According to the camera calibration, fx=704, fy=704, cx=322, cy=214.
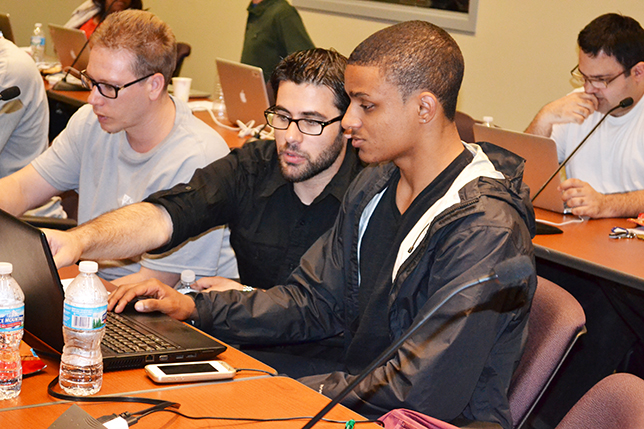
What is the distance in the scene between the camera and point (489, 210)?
4.47 ft

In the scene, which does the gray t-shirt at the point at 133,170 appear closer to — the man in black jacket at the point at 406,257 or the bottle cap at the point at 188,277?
the bottle cap at the point at 188,277

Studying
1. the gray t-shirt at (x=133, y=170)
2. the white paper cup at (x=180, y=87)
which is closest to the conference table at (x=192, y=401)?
the gray t-shirt at (x=133, y=170)

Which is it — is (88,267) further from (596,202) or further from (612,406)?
(596,202)

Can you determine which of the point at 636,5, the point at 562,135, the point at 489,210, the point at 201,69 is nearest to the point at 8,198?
the point at 489,210

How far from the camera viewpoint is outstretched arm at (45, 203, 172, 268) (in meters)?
1.54

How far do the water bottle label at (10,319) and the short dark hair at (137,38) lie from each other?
124cm

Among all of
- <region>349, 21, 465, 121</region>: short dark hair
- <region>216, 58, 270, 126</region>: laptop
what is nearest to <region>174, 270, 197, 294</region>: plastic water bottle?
<region>349, 21, 465, 121</region>: short dark hair

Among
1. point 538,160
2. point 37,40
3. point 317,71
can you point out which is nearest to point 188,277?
point 317,71

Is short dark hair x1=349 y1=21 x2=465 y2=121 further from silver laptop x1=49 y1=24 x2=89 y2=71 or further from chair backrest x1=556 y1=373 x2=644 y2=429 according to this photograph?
silver laptop x1=49 y1=24 x2=89 y2=71

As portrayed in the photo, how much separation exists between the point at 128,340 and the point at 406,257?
0.57 meters

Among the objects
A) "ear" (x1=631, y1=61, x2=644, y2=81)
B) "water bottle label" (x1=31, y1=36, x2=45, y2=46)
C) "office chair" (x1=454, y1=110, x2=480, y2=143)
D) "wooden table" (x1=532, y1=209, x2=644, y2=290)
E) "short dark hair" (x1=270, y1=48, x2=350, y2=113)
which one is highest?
"short dark hair" (x1=270, y1=48, x2=350, y2=113)

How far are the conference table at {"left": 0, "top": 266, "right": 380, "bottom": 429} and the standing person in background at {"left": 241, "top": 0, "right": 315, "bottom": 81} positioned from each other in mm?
3367

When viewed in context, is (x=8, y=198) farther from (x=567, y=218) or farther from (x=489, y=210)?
(x=567, y=218)

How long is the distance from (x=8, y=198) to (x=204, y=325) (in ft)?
3.15
